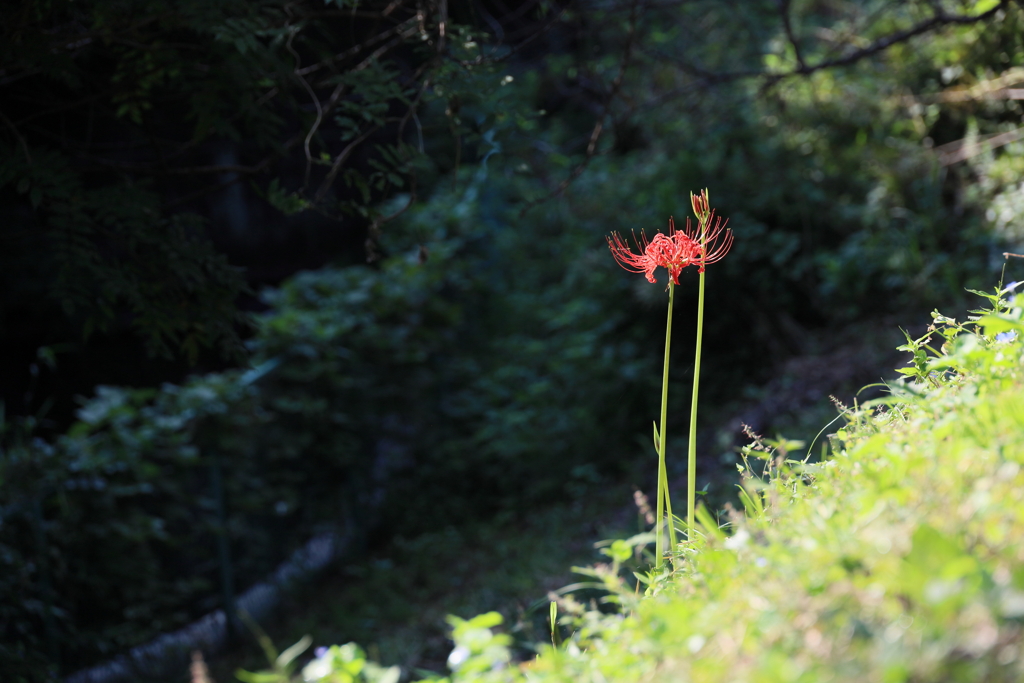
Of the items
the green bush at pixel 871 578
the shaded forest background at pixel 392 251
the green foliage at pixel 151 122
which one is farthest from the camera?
the shaded forest background at pixel 392 251

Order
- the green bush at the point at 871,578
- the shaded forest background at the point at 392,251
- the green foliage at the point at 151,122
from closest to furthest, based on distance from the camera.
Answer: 1. the green bush at the point at 871,578
2. the green foliage at the point at 151,122
3. the shaded forest background at the point at 392,251

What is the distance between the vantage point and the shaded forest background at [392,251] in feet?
8.96

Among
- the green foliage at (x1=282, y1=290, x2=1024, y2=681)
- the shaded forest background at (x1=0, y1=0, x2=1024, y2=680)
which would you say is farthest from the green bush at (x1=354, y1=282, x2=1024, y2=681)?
the shaded forest background at (x1=0, y1=0, x2=1024, y2=680)

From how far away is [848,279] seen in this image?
584 centimetres

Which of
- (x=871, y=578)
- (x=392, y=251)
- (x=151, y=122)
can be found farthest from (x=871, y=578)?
(x=392, y=251)

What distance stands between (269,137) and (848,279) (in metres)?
4.64

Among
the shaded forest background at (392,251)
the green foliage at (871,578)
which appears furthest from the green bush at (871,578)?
the shaded forest background at (392,251)

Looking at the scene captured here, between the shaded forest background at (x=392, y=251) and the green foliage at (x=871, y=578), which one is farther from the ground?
the shaded forest background at (x=392, y=251)

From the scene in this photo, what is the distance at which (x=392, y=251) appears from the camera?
7.91m

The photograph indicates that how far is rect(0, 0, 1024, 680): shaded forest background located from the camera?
8.96 ft

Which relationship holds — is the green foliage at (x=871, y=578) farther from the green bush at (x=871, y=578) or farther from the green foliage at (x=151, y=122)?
the green foliage at (x=151, y=122)

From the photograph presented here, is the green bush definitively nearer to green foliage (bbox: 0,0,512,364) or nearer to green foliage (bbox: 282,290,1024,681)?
green foliage (bbox: 282,290,1024,681)

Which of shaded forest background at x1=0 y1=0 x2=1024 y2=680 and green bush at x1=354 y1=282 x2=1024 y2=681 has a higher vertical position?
shaded forest background at x1=0 y1=0 x2=1024 y2=680

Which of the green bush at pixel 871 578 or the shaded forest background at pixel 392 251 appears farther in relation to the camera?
the shaded forest background at pixel 392 251
